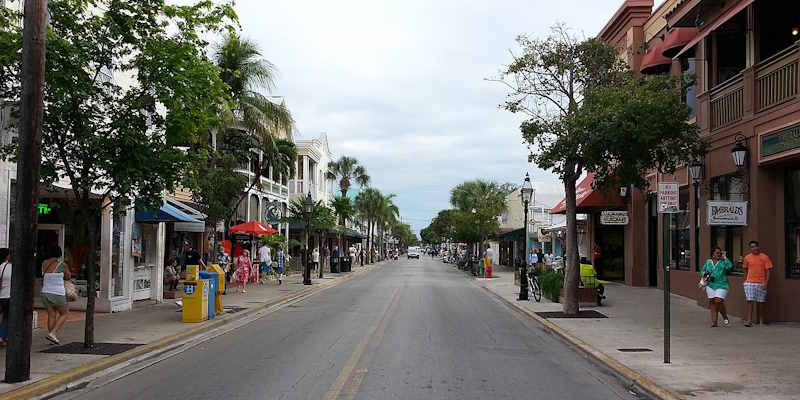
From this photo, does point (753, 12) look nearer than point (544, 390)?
No

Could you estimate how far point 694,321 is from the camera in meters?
16.6

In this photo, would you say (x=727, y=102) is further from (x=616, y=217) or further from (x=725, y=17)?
(x=616, y=217)

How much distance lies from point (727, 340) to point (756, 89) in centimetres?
641

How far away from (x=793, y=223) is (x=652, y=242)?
1184 centimetres

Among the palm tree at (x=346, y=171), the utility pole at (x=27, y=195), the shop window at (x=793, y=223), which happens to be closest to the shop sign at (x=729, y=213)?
the shop window at (x=793, y=223)

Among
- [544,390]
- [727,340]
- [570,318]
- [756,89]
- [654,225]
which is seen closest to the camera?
[544,390]

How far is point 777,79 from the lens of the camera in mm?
15633

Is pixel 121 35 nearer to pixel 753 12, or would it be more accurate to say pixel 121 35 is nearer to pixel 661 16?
pixel 753 12

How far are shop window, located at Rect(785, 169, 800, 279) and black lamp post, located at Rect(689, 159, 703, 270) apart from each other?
3231 millimetres

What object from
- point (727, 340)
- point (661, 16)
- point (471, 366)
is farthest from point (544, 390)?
point (661, 16)

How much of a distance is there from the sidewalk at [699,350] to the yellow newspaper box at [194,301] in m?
8.34

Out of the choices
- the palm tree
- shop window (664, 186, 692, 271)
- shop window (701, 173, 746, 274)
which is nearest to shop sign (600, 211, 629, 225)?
shop window (664, 186, 692, 271)

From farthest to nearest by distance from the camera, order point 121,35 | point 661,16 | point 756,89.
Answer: point 661,16, point 756,89, point 121,35

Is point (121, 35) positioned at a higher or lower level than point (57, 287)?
higher
